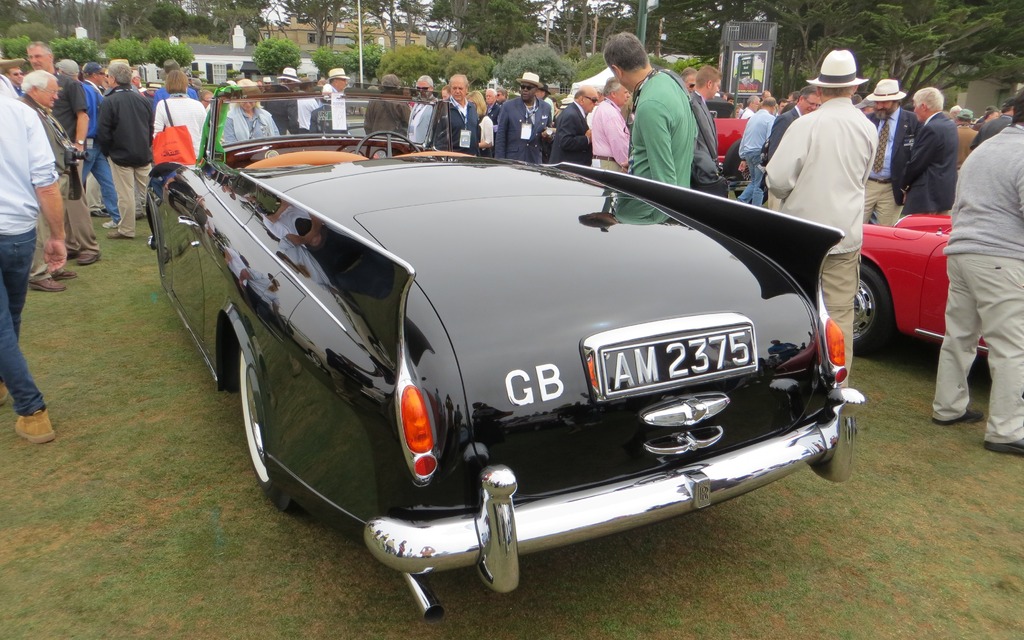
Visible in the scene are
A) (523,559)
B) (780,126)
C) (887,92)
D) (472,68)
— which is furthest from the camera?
(472,68)

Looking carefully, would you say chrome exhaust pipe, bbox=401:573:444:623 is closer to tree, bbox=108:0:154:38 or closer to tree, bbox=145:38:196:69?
tree, bbox=145:38:196:69

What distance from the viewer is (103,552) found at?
2.59m

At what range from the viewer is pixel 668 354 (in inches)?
81.2

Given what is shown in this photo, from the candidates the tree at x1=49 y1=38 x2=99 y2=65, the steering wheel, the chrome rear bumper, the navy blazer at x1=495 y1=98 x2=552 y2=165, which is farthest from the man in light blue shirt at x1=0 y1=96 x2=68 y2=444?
the tree at x1=49 y1=38 x2=99 y2=65

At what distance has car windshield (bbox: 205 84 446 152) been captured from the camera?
168 inches

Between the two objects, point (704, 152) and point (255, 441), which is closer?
point (255, 441)

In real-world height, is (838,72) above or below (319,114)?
above

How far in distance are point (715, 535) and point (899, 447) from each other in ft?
4.47

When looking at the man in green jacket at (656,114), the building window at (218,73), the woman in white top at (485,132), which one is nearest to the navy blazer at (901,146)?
the man in green jacket at (656,114)

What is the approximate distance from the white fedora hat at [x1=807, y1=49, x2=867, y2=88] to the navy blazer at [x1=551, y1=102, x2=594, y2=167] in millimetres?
3987

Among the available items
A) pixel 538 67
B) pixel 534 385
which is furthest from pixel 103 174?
pixel 538 67

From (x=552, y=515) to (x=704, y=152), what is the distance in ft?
11.1

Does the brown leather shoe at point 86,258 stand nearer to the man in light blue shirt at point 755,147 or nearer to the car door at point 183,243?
the car door at point 183,243

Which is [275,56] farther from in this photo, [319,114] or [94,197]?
[319,114]
